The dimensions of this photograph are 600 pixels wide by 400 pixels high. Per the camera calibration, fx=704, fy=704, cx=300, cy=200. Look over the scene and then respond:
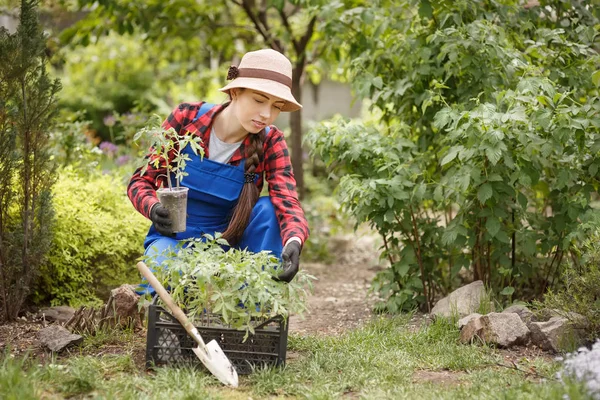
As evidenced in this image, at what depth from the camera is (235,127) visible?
3596 millimetres

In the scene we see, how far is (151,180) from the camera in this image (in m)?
3.54

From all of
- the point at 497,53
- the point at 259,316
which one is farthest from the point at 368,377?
the point at 497,53

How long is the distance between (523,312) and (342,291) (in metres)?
2.00

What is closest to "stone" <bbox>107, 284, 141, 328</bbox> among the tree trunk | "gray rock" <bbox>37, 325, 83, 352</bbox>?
"gray rock" <bbox>37, 325, 83, 352</bbox>

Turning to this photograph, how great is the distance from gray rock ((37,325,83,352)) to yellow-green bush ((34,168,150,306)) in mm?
903

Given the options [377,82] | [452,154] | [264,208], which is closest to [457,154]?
[452,154]

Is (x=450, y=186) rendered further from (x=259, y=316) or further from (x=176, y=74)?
(x=176, y=74)

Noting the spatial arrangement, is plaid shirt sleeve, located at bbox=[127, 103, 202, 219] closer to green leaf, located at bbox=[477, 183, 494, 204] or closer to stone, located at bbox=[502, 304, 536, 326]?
green leaf, located at bbox=[477, 183, 494, 204]

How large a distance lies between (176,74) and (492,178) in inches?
344

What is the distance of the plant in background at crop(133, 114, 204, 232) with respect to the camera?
10.5ft

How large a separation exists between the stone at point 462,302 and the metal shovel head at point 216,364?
148 centimetres

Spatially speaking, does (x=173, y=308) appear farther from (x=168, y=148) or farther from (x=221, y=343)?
(x=168, y=148)

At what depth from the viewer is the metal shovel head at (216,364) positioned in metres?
2.98

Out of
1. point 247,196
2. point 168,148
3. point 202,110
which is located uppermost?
point 202,110
